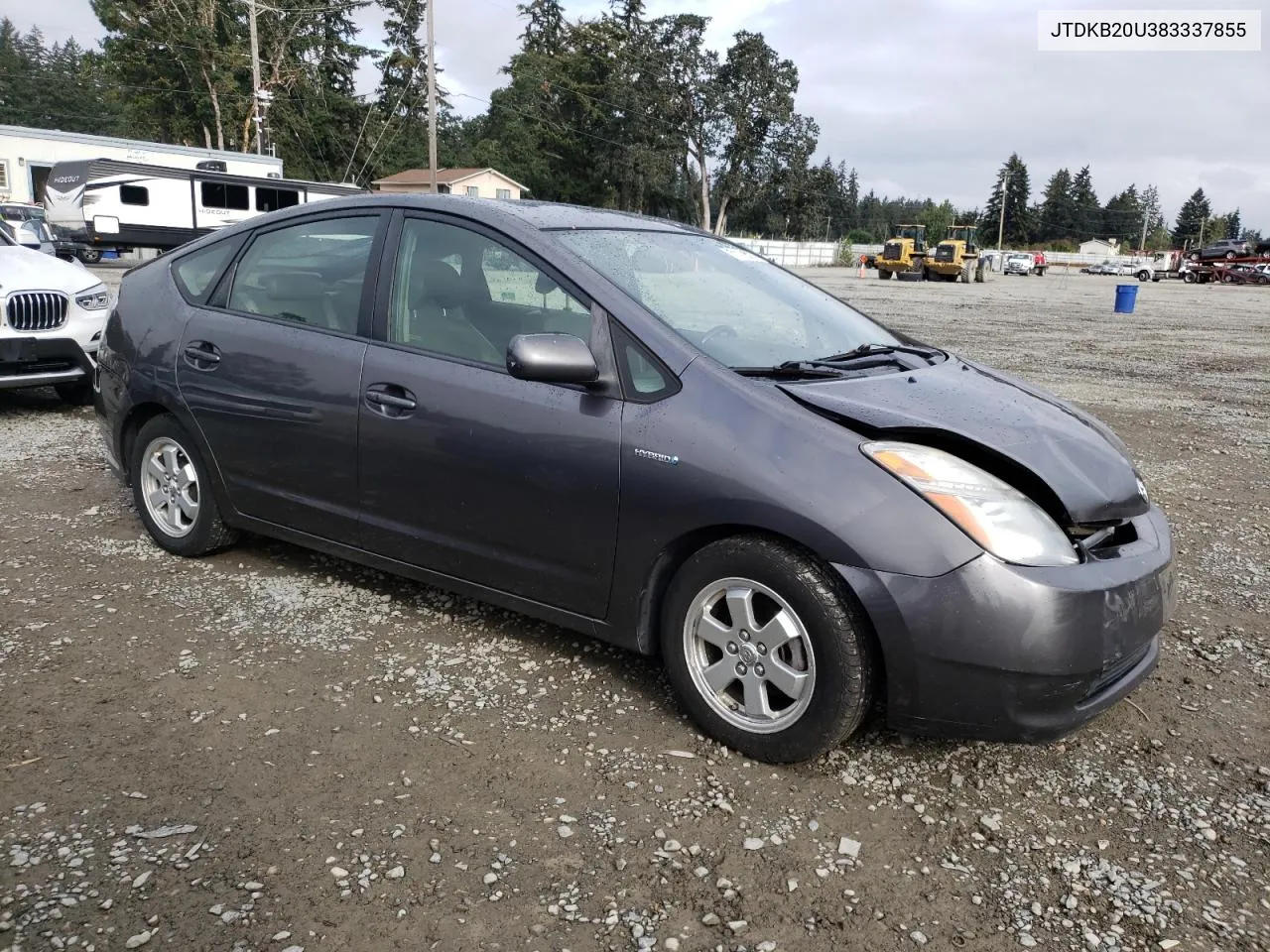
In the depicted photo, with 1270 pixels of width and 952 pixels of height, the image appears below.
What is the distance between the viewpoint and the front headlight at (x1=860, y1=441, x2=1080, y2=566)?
2.60 m

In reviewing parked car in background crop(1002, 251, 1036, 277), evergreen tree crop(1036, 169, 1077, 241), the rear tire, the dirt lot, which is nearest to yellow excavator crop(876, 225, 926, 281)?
parked car in background crop(1002, 251, 1036, 277)

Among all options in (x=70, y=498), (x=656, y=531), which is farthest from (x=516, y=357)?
(x=70, y=498)

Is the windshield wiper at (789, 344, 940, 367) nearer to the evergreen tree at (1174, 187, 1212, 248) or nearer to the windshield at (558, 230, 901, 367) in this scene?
the windshield at (558, 230, 901, 367)

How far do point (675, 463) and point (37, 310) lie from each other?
6.42m

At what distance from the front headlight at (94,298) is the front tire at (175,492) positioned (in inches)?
147

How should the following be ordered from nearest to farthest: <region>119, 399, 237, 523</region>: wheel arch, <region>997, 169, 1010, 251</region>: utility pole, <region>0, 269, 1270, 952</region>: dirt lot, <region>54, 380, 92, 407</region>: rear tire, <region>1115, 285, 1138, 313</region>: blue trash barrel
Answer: <region>0, 269, 1270, 952</region>: dirt lot, <region>119, 399, 237, 523</region>: wheel arch, <region>54, 380, 92, 407</region>: rear tire, <region>1115, 285, 1138, 313</region>: blue trash barrel, <region>997, 169, 1010, 251</region>: utility pole

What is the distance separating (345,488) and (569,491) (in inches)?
42.5

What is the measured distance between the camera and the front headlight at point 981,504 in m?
2.60

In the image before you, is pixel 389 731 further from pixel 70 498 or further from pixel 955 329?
pixel 955 329

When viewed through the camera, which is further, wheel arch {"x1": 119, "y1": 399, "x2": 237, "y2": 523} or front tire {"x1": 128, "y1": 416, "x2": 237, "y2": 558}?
front tire {"x1": 128, "y1": 416, "x2": 237, "y2": 558}

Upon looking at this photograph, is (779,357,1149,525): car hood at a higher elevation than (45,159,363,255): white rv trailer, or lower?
lower

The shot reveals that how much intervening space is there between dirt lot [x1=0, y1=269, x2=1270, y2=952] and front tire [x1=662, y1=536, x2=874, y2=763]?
14cm

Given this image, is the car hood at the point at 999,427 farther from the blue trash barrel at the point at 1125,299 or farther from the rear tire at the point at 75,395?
the blue trash barrel at the point at 1125,299

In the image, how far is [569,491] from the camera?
10.3 ft
